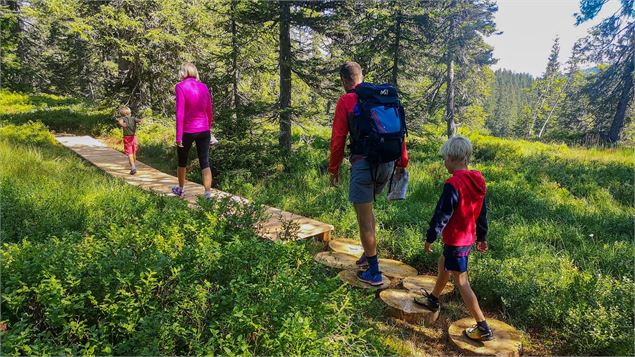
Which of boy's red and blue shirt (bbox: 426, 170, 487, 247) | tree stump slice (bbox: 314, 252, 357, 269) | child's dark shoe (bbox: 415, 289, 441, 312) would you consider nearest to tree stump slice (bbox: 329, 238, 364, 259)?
tree stump slice (bbox: 314, 252, 357, 269)

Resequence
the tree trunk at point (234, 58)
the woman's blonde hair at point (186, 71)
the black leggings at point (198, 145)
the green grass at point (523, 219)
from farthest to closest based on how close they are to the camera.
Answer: the tree trunk at point (234, 58) → the black leggings at point (198, 145) → the woman's blonde hair at point (186, 71) → the green grass at point (523, 219)

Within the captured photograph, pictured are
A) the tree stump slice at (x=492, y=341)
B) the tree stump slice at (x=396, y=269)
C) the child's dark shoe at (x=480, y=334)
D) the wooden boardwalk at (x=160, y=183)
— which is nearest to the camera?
the tree stump slice at (x=492, y=341)

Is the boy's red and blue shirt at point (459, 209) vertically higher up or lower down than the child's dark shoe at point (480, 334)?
higher up

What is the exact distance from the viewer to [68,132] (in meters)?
14.1

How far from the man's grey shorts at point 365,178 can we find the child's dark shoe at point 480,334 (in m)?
1.60

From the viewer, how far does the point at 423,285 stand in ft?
14.7

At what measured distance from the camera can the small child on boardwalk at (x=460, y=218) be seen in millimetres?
3475

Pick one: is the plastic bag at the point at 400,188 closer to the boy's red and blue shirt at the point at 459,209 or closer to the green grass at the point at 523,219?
the boy's red and blue shirt at the point at 459,209

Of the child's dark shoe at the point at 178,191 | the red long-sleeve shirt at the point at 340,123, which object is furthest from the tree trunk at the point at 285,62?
the red long-sleeve shirt at the point at 340,123

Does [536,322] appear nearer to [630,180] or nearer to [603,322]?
[603,322]

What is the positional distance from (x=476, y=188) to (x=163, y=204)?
176 inches

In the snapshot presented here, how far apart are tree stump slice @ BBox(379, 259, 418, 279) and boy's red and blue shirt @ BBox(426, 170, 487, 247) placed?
50.9 inches

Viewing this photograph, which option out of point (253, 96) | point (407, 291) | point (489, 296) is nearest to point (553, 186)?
point (489, 296)

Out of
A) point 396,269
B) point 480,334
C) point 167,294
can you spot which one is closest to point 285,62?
point 396,269
